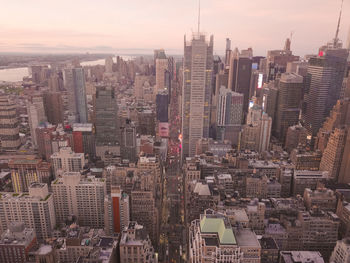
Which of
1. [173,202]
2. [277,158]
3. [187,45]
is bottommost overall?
[173,202]

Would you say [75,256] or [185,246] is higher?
[75,256]

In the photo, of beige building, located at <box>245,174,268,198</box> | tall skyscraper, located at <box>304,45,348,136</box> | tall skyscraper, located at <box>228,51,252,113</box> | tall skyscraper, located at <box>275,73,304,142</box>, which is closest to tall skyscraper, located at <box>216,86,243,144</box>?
tall skyscraper, located at <box>275,73,304,142</box>

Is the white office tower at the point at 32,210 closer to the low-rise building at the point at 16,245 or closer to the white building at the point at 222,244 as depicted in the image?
the low-rise building at the point at 16,245

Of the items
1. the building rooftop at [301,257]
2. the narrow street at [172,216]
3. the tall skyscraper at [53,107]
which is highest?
the tall skyscraper at [53,107]

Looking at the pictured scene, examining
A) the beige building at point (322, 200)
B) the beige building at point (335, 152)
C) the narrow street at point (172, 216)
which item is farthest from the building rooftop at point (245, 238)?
the beige building at point (335, 152)

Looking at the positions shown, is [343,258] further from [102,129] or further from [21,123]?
[21,123]

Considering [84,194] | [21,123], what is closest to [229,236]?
[84,194]
